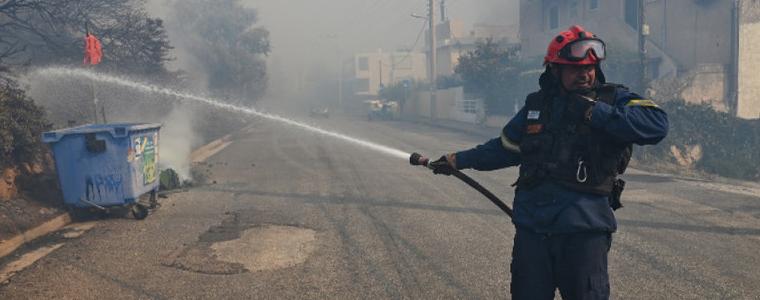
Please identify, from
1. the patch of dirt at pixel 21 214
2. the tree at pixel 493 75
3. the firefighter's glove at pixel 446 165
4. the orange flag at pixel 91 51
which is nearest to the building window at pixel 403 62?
the tree at pixel 493 75

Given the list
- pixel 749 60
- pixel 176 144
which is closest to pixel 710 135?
pixel 749 60

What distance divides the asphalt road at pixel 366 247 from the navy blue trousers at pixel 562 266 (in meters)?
2.07

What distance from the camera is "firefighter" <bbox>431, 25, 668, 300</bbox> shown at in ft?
9.56

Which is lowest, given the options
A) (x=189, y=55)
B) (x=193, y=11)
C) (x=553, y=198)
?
(x=553, y=198)

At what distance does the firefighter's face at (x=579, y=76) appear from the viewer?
304cm

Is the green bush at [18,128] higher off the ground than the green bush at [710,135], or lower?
higher

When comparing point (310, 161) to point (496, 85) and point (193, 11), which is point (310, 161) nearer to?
point (496, 85)

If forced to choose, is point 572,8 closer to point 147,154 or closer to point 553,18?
point 553,18

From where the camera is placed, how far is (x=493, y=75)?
115 ft

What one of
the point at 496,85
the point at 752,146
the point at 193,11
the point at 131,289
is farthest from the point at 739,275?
the point at 193,11

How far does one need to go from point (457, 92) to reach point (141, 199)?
33.2 metres

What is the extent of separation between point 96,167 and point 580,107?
23.8ft

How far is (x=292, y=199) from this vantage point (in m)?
10.2

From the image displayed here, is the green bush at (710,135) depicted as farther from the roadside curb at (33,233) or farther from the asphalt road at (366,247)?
the roadside curb at (33,233)
